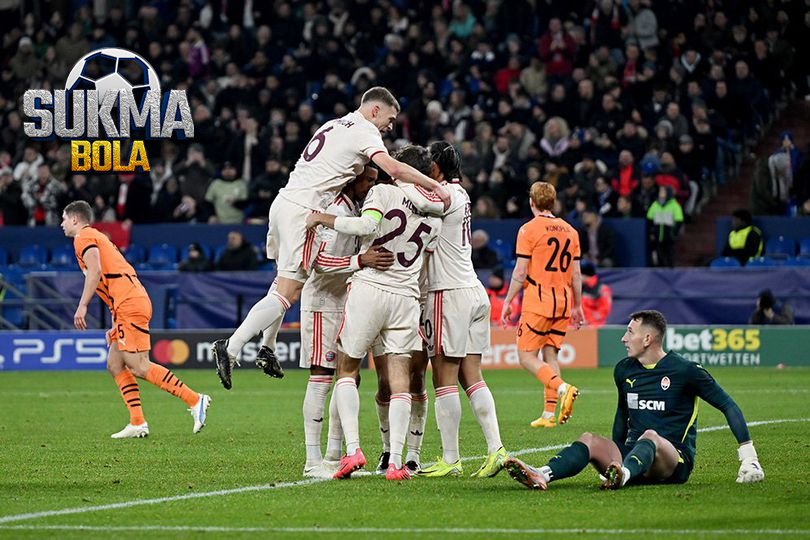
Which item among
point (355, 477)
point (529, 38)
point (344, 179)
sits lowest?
point (355, 477)

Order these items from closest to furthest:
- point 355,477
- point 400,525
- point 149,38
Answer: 1. point 400,525
2. point 355,477
3. point 149,38

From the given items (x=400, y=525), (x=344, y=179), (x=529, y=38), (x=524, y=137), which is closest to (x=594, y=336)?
(x=524, y=137)

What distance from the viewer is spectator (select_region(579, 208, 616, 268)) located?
74.7 feet

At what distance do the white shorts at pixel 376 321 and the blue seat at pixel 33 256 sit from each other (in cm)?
1736

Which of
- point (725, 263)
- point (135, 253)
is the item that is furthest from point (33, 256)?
point (725, 263)

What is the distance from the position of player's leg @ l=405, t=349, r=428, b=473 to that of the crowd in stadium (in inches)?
535

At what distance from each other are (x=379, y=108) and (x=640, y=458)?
10.3 ft

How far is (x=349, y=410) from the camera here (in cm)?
→ 914

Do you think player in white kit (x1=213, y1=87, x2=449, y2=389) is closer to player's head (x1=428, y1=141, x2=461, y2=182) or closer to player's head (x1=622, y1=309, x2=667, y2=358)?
player's head (x1=428, y1=141, x2=461, y2=182)

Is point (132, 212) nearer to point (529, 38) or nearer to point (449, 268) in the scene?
point (529, 38)

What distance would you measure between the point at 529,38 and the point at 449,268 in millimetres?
19609

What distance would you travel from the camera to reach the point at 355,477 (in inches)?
369

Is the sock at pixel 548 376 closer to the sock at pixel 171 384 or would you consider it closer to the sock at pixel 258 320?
the sock at pixel 171 384

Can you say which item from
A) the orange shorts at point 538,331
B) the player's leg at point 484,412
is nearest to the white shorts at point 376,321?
the player's leg at point 484,412
